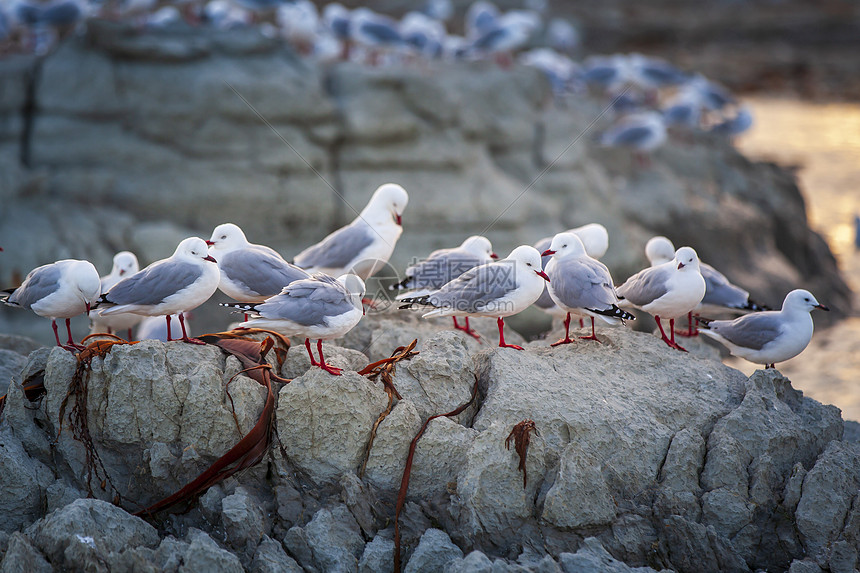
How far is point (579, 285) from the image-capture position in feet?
17.4

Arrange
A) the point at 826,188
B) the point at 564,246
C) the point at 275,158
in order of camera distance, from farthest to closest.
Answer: the point at 826,188, the point at 275,158, the point at 564,246

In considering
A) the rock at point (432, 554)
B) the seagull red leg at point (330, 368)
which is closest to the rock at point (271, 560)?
the rock at point (432, 554)

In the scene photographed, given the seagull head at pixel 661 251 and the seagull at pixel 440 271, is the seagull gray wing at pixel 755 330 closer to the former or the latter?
the seagull head at pixel 661 251

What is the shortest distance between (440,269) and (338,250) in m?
0.90

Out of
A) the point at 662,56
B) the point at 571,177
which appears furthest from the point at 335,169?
the point at 662,56

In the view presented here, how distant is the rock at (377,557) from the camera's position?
423 cm

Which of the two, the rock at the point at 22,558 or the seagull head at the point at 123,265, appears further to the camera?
the seagull head at the point at 123,265

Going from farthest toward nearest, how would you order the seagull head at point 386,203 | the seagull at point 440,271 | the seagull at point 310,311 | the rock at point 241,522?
the seagull head at point 386,203 < the seagull at point 440,271 < the seagull at point 310,311 < the rock at point 241,522

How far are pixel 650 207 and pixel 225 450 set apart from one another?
1149cm

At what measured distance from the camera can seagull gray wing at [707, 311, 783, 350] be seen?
5.48m

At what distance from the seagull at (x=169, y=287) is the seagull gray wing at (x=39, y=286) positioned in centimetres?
38

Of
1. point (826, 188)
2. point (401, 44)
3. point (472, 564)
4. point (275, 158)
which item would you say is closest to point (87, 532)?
point (472, 564)

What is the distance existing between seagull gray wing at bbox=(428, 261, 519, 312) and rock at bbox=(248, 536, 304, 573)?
1910mm

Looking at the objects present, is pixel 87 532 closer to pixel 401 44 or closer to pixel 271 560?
pixel 271 560
